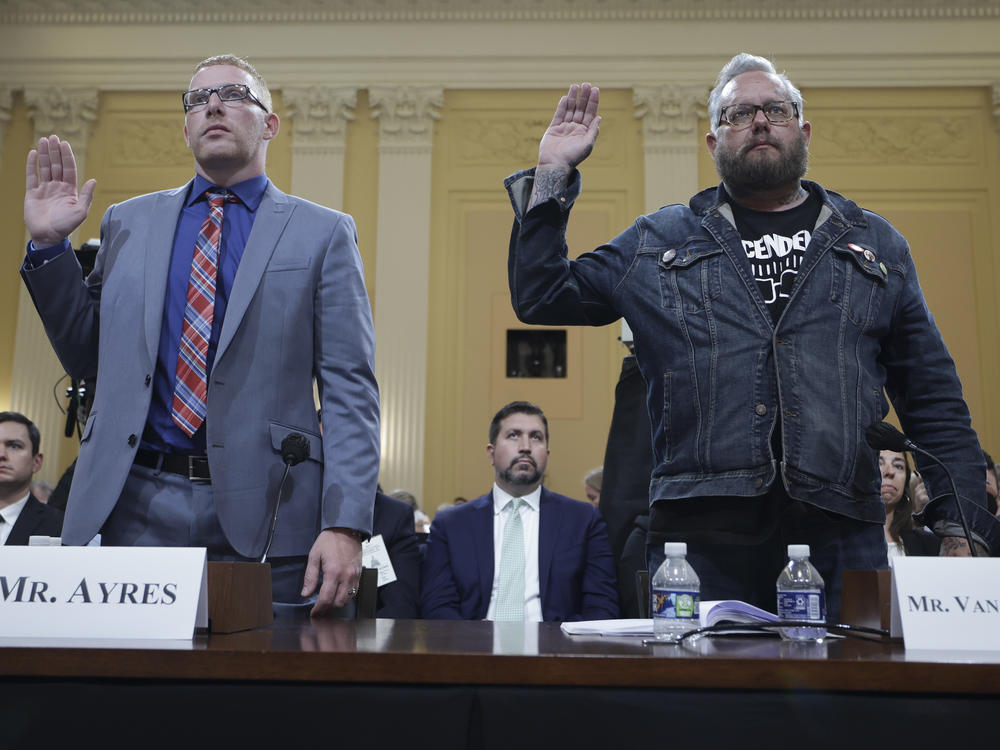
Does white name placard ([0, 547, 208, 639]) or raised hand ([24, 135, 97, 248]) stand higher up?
raised hand ([24, 135, 97, 248])

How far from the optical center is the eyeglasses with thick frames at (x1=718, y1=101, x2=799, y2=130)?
182 cm

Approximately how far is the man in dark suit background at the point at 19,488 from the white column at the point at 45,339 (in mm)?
4381

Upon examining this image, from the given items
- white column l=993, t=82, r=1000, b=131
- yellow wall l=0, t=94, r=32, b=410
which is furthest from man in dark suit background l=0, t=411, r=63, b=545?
white column l=993, t=82, r=1000, b=131

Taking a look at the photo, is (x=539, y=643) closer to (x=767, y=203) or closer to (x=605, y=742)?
(x=605, y=742)

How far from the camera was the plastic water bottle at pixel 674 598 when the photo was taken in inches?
47.5

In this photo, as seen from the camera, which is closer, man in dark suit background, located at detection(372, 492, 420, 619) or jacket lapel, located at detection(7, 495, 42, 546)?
man in dark suit background, located at detection(372, 492, 420, 619)

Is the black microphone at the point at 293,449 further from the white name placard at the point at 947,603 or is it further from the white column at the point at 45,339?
the white column at the point at 45,339

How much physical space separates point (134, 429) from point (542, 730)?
3.35 feet

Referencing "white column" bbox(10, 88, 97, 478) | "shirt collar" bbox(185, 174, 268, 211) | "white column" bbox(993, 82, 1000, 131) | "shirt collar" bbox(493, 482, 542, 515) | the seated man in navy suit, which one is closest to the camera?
"shirt collar" bbox(185, 174, 268, 211)

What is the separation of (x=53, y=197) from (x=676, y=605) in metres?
1.29

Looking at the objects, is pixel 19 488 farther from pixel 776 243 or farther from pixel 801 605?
pixel 801 605

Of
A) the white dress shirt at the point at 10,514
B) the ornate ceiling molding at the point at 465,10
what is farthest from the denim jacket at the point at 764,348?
the ornate ceiling molding at the point at 465,10

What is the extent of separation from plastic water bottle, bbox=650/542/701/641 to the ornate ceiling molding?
8400 mm

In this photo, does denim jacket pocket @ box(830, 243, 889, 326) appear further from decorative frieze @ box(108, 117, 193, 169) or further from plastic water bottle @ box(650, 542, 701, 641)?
decorative frieze @ box(108, 117, 193, 169)
